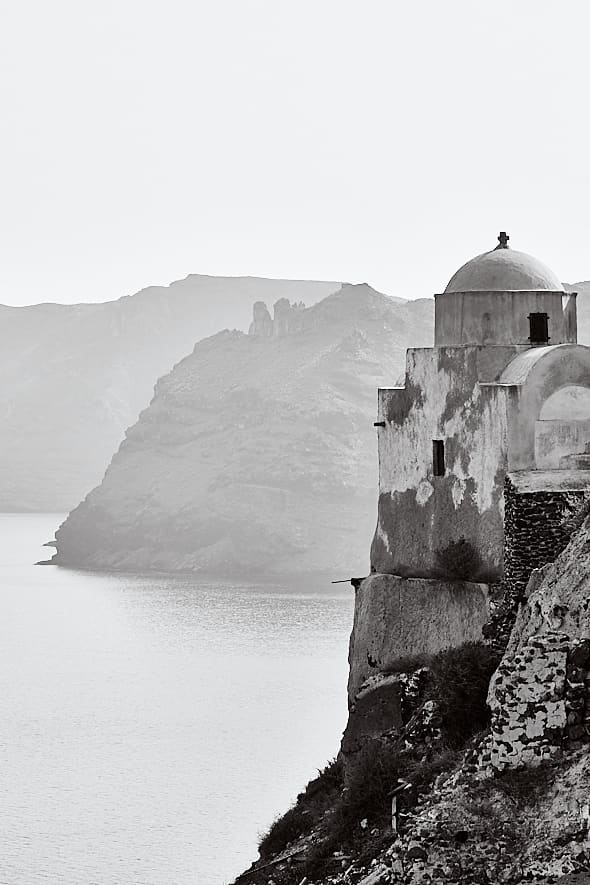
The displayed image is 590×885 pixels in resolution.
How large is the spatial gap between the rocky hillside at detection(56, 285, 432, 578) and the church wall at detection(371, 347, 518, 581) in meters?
100

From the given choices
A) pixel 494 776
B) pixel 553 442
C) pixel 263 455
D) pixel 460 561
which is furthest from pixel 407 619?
pixel 263 455

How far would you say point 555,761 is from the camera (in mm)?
9219

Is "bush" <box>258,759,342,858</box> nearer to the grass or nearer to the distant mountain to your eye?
the grass

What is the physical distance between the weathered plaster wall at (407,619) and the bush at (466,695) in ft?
9.61

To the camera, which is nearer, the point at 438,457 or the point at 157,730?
Answer: the point at 438,457

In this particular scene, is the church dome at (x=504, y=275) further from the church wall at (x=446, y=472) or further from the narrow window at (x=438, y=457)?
the narrow window at (x=438, y=457)

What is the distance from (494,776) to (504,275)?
8929 millimetres

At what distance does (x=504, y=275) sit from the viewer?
17406 mm

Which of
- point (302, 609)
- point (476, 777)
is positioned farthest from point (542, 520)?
point (302, 609)

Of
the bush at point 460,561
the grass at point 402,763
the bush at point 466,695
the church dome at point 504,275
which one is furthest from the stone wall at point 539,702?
the church dome at point 504,275

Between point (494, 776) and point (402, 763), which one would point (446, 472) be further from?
point (494, 776)

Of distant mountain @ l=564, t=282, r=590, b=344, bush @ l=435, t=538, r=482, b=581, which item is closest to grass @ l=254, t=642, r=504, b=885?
bush @ l=435, t=538, r=482, b=581

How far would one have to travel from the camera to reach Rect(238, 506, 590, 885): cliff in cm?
891

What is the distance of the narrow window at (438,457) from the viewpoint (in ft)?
54.2
